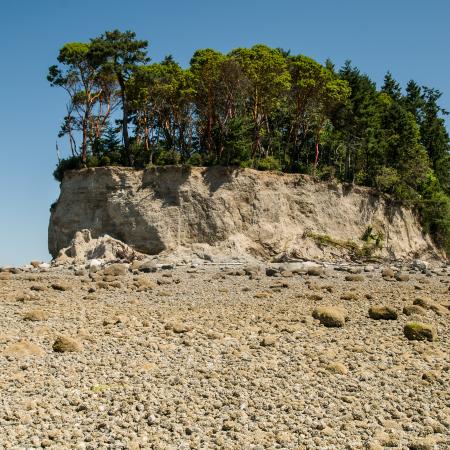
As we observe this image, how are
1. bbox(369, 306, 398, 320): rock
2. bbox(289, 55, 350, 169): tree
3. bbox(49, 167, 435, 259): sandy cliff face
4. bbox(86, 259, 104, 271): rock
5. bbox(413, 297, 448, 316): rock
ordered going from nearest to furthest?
bbox(369, 306, 398, 320): rock
bbox(413, 297, 448, 316): rock
bbox(86, 259, 104, 271): rock
bbox(49, 167, 435, 259): sandy cliff face
bbox(289, 55, 350, 169): tree

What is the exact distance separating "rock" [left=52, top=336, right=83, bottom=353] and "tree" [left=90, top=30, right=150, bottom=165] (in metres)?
31.7

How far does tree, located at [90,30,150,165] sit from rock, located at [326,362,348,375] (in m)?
33.4

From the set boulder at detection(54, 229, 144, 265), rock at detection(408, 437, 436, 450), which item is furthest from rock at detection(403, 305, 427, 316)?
boulder at detection(54, 229, 144, 265)

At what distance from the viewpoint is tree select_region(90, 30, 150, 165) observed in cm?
3950

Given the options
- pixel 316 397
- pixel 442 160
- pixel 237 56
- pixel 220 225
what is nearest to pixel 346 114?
pixel 237 56

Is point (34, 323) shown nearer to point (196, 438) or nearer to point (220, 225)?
point (196, 438)

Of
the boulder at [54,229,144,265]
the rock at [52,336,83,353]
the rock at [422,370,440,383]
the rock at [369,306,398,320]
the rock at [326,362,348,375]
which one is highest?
the boulder at [54,229,144,265]

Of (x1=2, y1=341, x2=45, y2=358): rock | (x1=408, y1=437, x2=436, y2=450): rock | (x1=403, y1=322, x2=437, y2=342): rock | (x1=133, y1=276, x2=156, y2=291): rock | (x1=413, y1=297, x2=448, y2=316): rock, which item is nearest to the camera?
(x1=408, y1=437, x2=436, y2=450): rock

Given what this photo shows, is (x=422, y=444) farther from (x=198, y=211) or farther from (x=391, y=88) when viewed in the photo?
(x=391, y=88)

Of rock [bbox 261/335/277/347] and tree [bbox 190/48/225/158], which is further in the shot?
tree [bbox 190/48/225/158]

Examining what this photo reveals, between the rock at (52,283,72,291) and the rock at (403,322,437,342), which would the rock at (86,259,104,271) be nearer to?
the rock at (52,283,72,291)

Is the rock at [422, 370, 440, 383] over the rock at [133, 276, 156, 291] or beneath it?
beneath

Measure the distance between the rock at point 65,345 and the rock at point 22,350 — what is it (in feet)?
0.89

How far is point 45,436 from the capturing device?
6.81 m
